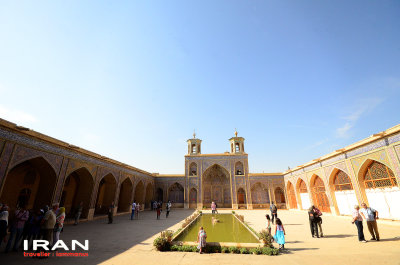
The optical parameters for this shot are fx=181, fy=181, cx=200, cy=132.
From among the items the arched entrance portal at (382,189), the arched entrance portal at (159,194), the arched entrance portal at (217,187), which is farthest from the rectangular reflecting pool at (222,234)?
the arched entrance portal at (159,194)

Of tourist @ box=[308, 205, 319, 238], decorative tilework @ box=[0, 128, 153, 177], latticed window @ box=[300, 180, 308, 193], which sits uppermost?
decorative tilework @ box=[0, 128, 153, 177]

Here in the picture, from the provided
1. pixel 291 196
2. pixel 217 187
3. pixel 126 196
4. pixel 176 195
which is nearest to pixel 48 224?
pixel 126 196

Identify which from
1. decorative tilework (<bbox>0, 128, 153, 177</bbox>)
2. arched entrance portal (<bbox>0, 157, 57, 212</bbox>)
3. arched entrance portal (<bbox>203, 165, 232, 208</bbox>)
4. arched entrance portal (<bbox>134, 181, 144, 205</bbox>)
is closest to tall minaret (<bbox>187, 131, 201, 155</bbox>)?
arched entrance portal (<bbox>203, 165, 232, 208</bbox>)

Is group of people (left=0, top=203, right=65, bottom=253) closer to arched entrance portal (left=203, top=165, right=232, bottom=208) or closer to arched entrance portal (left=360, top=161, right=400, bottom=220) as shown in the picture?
arched entrance portal (left=360, top=161, right=400, bottom=220)

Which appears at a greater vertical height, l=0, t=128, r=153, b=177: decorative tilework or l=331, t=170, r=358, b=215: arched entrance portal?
l=0, t=128, r=153, b=177: decorative tilework

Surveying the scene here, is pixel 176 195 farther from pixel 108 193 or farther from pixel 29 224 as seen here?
pixel 29 224

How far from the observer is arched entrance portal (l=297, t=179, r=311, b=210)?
56.1 ft

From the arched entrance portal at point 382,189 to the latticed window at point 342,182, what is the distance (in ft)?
3.83

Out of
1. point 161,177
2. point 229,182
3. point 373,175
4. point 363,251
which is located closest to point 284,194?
point 229,182

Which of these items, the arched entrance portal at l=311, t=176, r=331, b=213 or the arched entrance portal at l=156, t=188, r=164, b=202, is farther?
the arched entrance portal at l=156, t=188, r=164, b=202

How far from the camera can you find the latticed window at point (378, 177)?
30.6 feet

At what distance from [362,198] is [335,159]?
2.94m

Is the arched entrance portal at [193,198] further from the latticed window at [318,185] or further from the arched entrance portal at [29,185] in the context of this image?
the arched entrance portal at [29,185]

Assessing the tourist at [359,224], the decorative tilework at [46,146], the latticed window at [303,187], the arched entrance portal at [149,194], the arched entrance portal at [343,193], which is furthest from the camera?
the arched entrance portal at [149,194]
